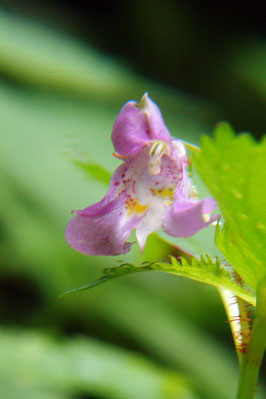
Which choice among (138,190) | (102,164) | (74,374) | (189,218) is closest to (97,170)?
(138,190)

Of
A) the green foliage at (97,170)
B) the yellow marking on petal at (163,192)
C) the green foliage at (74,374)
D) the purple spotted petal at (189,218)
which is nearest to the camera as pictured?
the purple spotted petal at (189,218)

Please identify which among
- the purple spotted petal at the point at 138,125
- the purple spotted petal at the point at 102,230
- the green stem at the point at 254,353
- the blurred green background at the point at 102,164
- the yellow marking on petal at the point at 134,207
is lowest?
the green stem at the point at 254,353

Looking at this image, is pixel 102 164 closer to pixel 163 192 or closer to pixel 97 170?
pixel 97 170

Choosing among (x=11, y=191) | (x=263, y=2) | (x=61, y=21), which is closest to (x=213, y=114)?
(x=263, y=2)

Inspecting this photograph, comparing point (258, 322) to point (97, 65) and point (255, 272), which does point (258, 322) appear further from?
point (97, 65)

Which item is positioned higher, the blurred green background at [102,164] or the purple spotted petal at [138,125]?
the blurred green background at [102,164]

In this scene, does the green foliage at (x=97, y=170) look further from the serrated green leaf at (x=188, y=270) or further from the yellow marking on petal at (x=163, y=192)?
the serrated green leaf at (x=188, y=270)

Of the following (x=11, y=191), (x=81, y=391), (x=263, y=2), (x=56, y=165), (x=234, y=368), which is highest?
(x=263, y=2)

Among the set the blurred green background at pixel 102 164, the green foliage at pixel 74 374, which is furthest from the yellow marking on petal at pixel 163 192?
the green foliage at pixel 74 374
